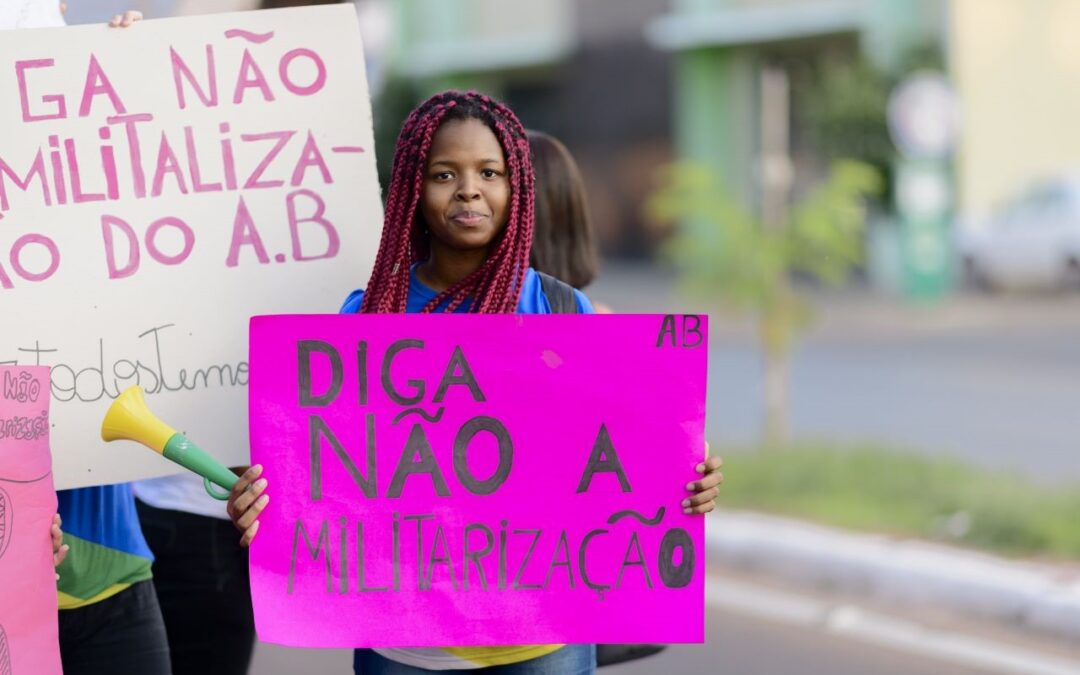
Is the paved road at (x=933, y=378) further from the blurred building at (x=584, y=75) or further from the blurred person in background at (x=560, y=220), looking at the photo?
the blurred building at (x=584, y=75)

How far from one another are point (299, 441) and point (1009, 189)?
55.1 ft

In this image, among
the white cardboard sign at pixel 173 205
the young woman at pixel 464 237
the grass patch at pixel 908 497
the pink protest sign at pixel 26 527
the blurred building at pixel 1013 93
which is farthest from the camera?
the blurred building at pixel 1013 93

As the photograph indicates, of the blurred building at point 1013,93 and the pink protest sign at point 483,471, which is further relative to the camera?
the blurred building at point 1013,93

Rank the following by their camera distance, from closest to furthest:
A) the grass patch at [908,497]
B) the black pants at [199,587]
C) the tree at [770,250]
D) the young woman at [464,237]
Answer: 1. the young woman at [464,237]
2. the black pants at [199,587]
3. the grass patch at [908,497]
4. the tree at [770,250]

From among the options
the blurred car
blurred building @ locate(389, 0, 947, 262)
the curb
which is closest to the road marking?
the curb

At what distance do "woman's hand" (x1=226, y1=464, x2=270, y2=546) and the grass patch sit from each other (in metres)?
3.76

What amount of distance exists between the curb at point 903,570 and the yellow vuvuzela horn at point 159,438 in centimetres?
333

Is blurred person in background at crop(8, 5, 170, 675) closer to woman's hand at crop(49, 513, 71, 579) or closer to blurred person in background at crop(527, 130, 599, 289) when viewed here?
woman's hand at crop(49, 513, 71, 579)

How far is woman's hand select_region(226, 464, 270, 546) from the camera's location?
7.34ft

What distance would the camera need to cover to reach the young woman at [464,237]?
2311 millimetres

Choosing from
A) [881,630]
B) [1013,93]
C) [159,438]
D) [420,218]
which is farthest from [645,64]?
[159,438]

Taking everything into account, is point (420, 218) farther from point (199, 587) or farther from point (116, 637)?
point (199, 587)

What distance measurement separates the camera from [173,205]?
2.67m

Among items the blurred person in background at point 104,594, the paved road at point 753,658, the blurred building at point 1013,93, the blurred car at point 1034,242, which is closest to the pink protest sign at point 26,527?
the blurred person in background at point 104,594
